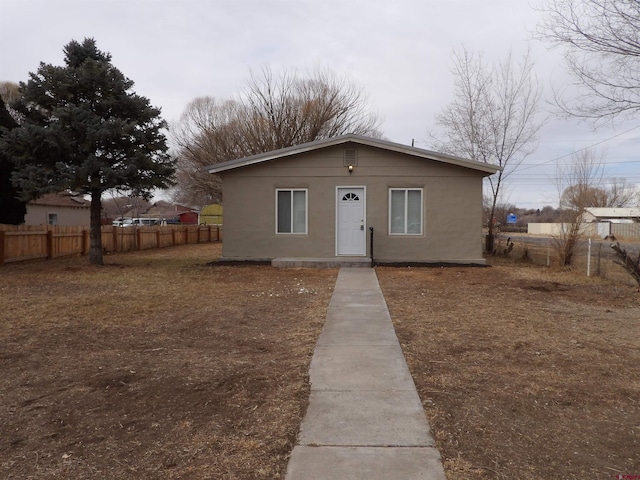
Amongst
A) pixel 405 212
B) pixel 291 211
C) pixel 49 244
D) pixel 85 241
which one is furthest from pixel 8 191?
pixel 405 212

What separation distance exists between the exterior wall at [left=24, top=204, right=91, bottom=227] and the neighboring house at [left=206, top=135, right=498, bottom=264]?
15.2 metres

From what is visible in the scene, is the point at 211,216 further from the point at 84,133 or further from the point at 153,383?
the point at 153,383

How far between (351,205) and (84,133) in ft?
24.7

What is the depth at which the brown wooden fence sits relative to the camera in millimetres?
14256

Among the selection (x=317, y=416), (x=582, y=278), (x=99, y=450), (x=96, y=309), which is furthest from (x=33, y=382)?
(x=582, y=278)

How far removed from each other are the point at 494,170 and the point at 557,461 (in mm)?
11870

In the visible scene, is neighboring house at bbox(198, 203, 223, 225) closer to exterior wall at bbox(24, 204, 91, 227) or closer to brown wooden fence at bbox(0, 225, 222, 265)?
exterior wall at bbox(24, 204, 91, 227)

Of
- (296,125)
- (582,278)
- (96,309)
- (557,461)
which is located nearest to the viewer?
(557,461)

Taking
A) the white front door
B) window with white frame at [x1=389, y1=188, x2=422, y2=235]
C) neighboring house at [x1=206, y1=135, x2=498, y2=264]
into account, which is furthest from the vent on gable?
window with white frame at [x1=389, y1=188, x2=422, y2=235]

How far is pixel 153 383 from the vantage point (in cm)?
438

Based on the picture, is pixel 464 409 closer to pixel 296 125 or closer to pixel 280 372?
pixel 280 372

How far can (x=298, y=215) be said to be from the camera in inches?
579

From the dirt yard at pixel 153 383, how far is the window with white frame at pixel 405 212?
5969mm

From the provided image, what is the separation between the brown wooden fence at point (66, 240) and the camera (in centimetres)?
1426
